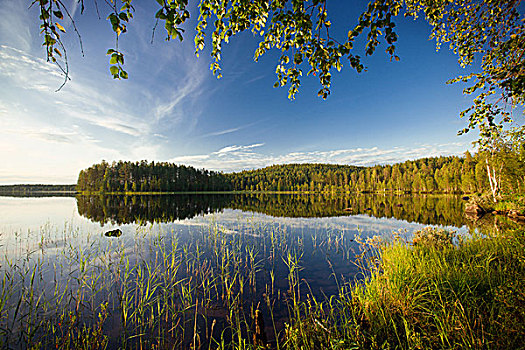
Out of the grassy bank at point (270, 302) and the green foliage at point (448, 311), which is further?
the grassy bank at point (270, 302)

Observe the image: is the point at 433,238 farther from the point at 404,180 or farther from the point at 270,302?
the point at 404,180

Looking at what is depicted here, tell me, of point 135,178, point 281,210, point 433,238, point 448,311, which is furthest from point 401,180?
point 135,178

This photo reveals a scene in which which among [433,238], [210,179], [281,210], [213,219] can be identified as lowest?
[281,210]

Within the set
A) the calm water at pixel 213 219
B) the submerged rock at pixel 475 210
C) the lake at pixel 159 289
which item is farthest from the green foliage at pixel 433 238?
the submerged rock at pixel 475 210

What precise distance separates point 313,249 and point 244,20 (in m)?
10.7

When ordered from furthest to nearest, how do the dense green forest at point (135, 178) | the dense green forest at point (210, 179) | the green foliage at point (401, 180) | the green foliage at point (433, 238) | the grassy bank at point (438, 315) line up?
1. the dense green forest at point (135, 178)
2. the dense green forest at point (210, 179)
3. the green foliage at point (401, 180)
4. the green foliage at point (433, 238)
5. the grassy bank at point (438, 315)

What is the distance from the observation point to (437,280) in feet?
14.2

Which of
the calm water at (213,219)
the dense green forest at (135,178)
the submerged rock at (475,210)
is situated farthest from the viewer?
the dense green forest at (135,178)

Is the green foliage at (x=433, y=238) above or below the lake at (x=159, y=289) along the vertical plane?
above

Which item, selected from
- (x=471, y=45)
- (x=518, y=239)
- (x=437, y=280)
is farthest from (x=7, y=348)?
(x=518, y=239)

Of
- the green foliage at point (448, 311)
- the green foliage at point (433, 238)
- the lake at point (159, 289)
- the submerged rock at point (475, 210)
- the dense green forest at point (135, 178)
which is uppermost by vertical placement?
the dense green forest at point (135, 178)

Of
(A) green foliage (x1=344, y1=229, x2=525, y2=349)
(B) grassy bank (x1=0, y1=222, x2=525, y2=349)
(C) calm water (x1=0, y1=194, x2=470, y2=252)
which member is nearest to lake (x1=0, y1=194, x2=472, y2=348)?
(B) grassy bank (x1=0, y1=222, x2=525, y2=349)

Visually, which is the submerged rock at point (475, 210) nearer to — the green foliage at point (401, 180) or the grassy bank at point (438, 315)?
the grassy bank at point (438, 315)

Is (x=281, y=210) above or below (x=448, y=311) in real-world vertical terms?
below
